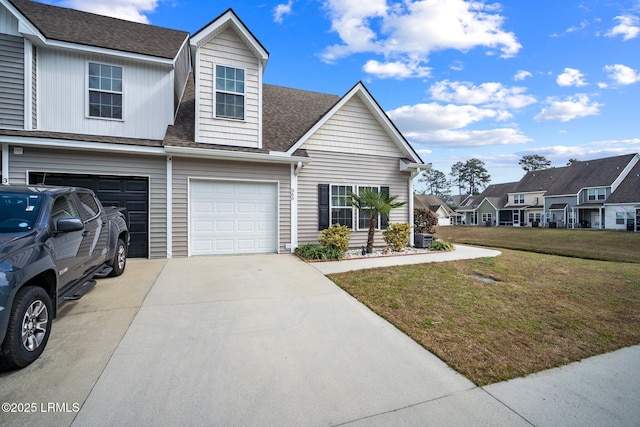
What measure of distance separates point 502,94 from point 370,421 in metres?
21.1

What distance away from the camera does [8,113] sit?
22.8 feet

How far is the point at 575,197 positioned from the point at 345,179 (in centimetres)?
3656

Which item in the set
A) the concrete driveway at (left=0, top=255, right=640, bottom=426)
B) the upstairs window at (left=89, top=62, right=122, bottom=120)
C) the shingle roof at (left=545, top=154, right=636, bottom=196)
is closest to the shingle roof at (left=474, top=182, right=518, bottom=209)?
the shingle roof at (left=545, top=154, right=636, bottom=196)

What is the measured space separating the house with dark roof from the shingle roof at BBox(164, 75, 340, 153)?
0.07 metres

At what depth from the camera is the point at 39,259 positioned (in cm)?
292

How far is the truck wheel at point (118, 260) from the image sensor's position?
5684mm

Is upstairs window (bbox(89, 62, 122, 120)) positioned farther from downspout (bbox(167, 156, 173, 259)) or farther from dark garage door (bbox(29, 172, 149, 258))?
downspout (bbox(167, 156, 173, 259))

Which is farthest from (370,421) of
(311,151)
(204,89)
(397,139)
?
(397,139)

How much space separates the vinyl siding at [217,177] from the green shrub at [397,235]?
10.7ft

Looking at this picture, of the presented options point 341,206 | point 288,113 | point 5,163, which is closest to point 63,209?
point 5,163

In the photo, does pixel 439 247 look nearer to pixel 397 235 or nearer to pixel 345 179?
pixel 397 235

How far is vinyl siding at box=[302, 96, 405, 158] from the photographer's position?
373 inches

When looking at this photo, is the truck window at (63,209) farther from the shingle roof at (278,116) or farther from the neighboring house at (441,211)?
the neighboring house at (441,211)

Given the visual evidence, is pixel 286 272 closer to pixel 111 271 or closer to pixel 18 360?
pixel 111 271
